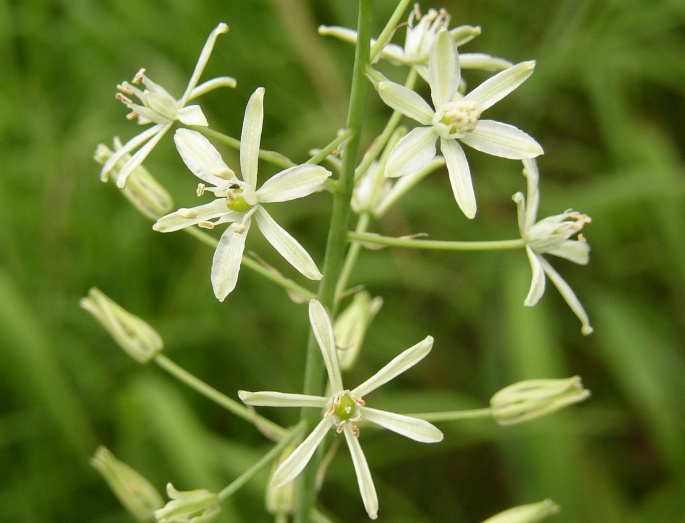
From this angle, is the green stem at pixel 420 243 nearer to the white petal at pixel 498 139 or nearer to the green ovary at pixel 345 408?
the white petal at pixel 498 139

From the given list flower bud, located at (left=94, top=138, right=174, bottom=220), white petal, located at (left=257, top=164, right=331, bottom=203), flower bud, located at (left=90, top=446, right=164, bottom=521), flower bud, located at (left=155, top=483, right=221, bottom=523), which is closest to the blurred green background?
flower bud, located at (left=90, top=446, right=164, bottom=521)

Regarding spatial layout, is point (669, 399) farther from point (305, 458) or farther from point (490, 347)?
point (305, 458)

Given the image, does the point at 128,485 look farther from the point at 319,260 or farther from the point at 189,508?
the point at 319,260

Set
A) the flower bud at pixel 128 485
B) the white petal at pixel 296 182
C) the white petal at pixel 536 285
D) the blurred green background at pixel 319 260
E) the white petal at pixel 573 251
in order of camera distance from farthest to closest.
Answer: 1. the blurred green background at pixel 319 260
2. the flower bud at pixel 128 485
3. the white petal at pixel 573 251
4. the white petal at pixel 536 285
5. the white petal at pixel 296 182

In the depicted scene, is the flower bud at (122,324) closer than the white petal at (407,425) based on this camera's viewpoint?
No

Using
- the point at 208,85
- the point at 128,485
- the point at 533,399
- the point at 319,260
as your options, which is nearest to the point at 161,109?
the point at 208,85

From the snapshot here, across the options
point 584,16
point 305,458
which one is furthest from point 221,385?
point 584,16

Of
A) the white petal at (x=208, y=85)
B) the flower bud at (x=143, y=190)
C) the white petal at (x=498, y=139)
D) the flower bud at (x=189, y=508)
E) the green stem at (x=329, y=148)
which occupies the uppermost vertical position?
the white petal at (x=208, y=85)

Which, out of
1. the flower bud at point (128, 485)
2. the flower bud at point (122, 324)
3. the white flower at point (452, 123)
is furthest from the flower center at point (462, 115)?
the flower bud at point (128, 485)
